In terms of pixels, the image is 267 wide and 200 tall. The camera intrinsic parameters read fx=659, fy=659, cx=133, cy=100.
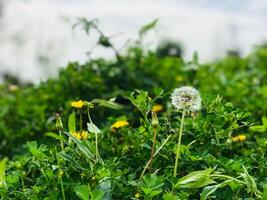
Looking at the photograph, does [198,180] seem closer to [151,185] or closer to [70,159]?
[151,185]

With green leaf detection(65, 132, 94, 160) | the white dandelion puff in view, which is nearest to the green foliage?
green leaf detection(65, 132, 94, 160)

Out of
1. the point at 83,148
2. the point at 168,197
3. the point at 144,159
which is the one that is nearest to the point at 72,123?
the point at 83,148

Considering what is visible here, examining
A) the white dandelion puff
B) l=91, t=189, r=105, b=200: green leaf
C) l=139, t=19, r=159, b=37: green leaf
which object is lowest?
l=139, t=19, r=159, b=37: green leaf

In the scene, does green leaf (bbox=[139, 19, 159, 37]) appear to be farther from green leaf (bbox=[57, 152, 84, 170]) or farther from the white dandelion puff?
green leaf (bbox=[57, 152, 84, 170])

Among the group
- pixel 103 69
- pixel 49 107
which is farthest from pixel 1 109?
pixel 103 69

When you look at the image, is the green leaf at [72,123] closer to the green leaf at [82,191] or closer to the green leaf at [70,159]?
the green leaf at [70,159]

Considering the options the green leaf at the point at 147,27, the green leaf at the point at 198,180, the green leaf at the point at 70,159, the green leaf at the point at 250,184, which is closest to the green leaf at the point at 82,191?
the green leaf at the point at 70,159

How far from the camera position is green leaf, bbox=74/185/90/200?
160 cm

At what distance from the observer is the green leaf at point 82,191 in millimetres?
1596

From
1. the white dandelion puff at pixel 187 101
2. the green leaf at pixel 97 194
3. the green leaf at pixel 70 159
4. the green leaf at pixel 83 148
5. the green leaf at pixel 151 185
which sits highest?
the white dandelion puff at pixel 187 101

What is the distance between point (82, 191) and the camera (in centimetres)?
161

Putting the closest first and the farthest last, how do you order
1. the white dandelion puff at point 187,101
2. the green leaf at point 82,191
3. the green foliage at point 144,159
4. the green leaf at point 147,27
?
the green leaf at point 82,191 → the green foliage at point 144,159 → the white dandelion puff at point 187,101 → the green leaf at point 147,27

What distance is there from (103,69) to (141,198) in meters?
2.01

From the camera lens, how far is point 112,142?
240cm
